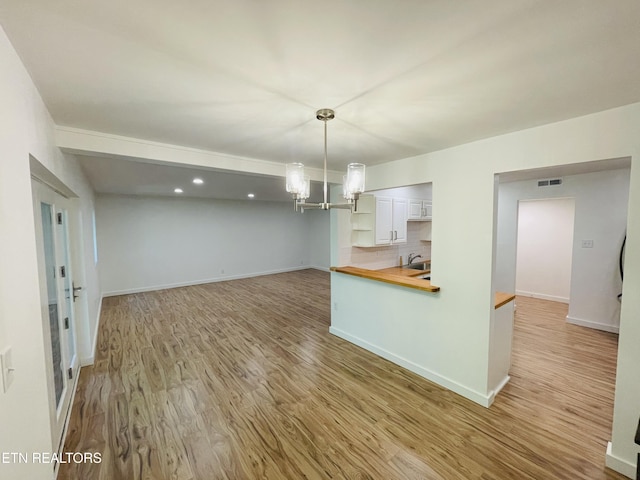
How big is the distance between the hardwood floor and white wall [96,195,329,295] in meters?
3.03

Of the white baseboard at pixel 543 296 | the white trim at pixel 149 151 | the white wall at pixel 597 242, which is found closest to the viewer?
the white trim at pixel 149 151

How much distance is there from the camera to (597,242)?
404 cm

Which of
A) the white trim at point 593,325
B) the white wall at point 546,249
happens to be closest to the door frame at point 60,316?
the white trim at point 593,325

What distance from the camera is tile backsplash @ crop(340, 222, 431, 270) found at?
13.7ft

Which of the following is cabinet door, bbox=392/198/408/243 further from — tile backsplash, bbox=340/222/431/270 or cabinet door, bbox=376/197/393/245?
tile backsplash, bbox=340/222/431/270

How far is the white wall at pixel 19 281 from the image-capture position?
100 cm

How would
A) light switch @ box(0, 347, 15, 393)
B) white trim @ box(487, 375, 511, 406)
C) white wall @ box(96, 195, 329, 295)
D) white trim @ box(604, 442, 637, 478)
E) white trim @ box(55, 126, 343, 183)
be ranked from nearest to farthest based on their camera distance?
light switch @ box(0, 347, 15, 393), white trim @ box(604, 442, 637, 478), white trim @ box(55, 126, 343, 183), white trim @ box(487, 375, 511, 406), white wall @ box(96, 195, 329, 295)

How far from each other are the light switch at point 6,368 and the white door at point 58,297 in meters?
0.78

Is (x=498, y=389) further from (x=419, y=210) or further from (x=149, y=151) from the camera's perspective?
(x=149, y=151)

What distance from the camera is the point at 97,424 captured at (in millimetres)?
2211

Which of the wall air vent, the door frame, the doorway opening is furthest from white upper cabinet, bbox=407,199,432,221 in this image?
the door frame


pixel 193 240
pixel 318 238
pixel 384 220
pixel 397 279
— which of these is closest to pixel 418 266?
pixel 384 220

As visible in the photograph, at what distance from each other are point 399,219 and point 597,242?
9.94 ft

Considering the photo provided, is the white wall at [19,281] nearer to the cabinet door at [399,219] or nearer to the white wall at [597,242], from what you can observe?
the cabinet door at [399,219]
